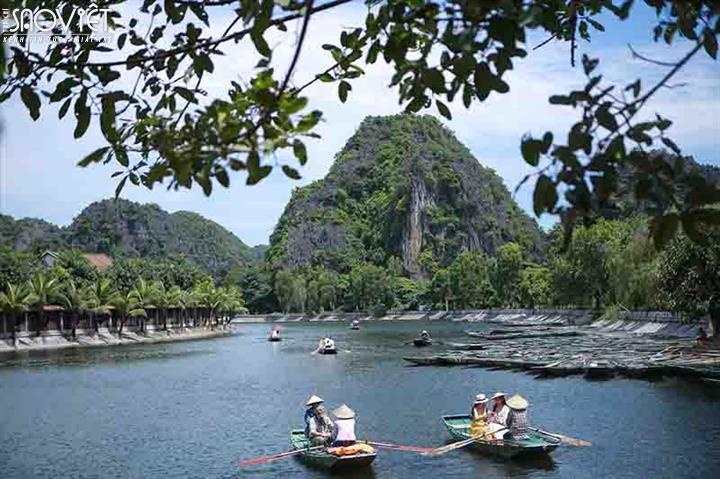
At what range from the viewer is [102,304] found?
64188 millimetres

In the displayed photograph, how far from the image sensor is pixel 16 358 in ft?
160

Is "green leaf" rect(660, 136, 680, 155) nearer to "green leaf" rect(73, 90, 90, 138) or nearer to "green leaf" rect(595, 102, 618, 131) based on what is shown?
"green leaf" rect(595, 102, 618, 131)

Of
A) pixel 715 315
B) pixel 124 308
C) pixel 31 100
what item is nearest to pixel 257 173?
pixel 31 100

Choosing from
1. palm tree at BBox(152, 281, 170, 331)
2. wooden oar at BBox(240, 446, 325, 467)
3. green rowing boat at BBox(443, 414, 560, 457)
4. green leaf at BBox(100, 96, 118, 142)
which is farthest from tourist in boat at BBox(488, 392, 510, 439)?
palm tree at BBox(152, 281, 170, 331)

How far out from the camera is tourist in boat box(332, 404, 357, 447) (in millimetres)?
17031

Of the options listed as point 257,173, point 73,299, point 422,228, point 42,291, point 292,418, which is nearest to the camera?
point 257,173

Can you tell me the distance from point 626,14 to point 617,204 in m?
0.74

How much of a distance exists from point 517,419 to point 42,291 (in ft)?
151

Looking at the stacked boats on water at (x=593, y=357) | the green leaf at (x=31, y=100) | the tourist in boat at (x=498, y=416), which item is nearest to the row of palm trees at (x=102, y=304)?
the stacked boats on water at (x=593, y=357)

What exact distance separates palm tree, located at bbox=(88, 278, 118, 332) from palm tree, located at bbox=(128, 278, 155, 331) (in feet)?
7.32

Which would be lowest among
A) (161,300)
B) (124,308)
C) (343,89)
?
(124,308)

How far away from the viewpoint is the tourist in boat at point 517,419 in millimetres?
17578

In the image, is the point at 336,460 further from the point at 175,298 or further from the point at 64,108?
the point at 175,298

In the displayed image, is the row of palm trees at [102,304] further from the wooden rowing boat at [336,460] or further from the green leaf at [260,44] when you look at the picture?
the green leaf at [260,44]
